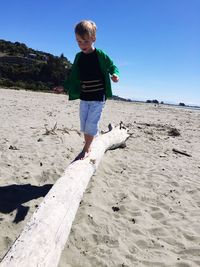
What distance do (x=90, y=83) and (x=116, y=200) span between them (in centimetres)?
196

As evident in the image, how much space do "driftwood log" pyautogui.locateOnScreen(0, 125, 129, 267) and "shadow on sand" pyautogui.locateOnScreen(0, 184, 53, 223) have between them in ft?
1.94

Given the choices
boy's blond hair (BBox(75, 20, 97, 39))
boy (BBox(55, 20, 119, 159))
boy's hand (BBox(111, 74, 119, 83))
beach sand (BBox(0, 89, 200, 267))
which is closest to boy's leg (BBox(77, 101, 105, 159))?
boy (BBox(55, 20, 119, 159))

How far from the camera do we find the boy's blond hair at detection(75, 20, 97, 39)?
5034 millimetres

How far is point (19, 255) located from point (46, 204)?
3.36 feet

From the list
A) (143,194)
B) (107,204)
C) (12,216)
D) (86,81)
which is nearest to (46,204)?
(12,216)

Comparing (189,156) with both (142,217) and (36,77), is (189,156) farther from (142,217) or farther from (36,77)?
(36,77)

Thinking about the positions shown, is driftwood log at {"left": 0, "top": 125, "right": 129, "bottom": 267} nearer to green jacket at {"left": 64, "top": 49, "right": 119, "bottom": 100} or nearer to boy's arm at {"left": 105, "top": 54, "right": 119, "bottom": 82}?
green jacket at {"left": 64, "top": 49, "right": 119, "bottom": 100}

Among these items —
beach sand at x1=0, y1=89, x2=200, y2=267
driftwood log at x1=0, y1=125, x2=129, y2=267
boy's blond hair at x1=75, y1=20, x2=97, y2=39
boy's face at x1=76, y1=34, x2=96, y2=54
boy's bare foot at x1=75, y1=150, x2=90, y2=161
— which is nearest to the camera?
driftwood log at x1=0, y1=125, x2=129, y2=267

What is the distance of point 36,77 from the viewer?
132 feet

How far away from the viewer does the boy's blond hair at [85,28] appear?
16.5 ft

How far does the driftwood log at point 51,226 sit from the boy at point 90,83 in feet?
2.28

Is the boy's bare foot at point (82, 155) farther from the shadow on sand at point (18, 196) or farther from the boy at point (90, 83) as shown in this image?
the shadow on sand at point (18, 196)

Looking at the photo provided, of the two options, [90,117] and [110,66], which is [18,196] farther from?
[110,66]

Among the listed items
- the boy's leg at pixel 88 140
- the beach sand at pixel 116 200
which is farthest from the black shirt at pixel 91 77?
the beach sand at pixel 116 200
